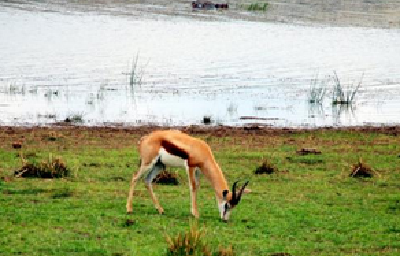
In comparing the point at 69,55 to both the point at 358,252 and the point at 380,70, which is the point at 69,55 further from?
the point at 358,252

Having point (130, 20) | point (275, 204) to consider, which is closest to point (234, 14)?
point (130, 20)

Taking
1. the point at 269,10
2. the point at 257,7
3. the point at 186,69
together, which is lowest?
the point at 186,69

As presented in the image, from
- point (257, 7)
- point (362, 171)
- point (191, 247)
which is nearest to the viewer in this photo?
point (191, 247)

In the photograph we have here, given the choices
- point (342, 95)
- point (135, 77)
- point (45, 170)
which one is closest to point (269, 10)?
point (135, 77)

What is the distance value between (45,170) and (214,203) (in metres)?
3.87

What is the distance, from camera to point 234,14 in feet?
236

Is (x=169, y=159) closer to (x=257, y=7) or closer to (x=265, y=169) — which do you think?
(x=265, y=169)

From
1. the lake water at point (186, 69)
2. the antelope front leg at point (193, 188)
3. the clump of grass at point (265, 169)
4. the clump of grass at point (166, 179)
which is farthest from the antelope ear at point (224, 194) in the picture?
the lake water at point (186, 69)

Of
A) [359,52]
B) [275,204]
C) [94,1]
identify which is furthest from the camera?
[94,1]

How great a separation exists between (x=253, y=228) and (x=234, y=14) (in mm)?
59602

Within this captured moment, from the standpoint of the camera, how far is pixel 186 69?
42.5 m

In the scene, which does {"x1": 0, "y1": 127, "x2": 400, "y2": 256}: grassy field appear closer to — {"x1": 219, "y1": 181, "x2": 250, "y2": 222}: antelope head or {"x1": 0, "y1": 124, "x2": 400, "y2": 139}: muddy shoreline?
{"x1": 219, "y1": 181, "x2": 250, "y2": 222}: antelope head

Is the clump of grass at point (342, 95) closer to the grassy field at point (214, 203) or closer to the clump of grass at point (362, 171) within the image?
the grassy field at point (214, 203)

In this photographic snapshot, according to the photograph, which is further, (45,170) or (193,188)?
(45,170)
